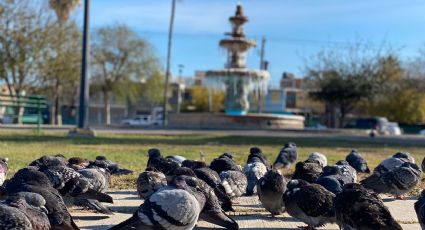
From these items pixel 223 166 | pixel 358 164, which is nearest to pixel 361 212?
pixel 223 166

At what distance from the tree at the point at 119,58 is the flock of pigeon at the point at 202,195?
43.6 meters

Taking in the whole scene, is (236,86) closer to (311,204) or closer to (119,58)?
(119,58)

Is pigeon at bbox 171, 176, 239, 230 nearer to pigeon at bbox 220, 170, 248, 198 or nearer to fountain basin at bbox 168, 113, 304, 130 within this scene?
pigeon at bbox 220, 170, 248, 198

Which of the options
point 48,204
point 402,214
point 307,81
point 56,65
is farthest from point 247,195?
point 307,81

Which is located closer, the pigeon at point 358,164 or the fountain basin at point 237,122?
the pigeon at point 358,164

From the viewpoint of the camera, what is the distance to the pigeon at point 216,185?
630 cm

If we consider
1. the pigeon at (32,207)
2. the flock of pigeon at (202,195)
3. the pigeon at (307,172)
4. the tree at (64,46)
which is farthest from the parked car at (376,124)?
the pigeon at (32,207)

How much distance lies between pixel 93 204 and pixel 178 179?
4.05 ft

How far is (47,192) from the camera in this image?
16.4ft

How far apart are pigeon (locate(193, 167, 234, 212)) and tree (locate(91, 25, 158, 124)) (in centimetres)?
4523

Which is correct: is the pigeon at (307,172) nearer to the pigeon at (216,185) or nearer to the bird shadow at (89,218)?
the pigeon at (216,185)

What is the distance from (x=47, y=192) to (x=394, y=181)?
14.8 feet

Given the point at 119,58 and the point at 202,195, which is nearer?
the point at 202,195

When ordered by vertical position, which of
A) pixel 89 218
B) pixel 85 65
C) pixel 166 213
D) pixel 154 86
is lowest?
pixel 89 218
